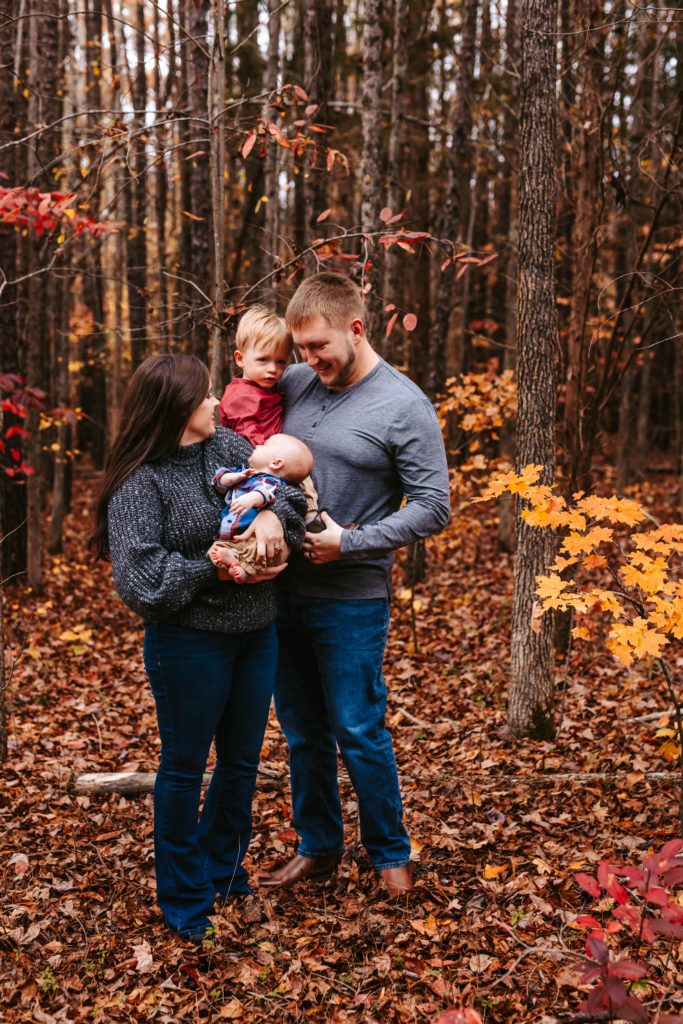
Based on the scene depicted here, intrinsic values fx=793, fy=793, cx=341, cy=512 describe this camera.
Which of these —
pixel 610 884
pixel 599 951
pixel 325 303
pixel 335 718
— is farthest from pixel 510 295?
pixel 599 951

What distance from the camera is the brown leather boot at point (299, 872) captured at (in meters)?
3.67

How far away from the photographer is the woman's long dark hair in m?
2.99

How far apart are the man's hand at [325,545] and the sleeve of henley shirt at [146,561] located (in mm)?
414

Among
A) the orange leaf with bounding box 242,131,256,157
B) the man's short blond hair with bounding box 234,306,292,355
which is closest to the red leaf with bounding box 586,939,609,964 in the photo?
the man's short blond hair with bounding box 234,306,292,355

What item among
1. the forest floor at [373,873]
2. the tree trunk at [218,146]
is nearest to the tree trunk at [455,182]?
the forest floor at [373,873]

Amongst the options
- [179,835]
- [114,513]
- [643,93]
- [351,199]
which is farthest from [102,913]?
[351,199]

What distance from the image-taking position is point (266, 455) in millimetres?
3164

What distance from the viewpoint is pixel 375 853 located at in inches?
140

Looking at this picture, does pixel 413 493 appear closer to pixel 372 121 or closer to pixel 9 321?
pixel 372 121

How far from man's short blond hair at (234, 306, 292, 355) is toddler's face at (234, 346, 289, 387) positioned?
0.02m

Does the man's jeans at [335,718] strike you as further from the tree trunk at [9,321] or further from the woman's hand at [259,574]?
the tree trunk at [9,321]

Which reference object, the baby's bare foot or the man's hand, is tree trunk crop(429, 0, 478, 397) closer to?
the man's hand

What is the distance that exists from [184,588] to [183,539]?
0.22 m

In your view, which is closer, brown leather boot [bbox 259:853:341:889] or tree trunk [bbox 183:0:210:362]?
brown leather boot [bbox 259:853:341:889]
